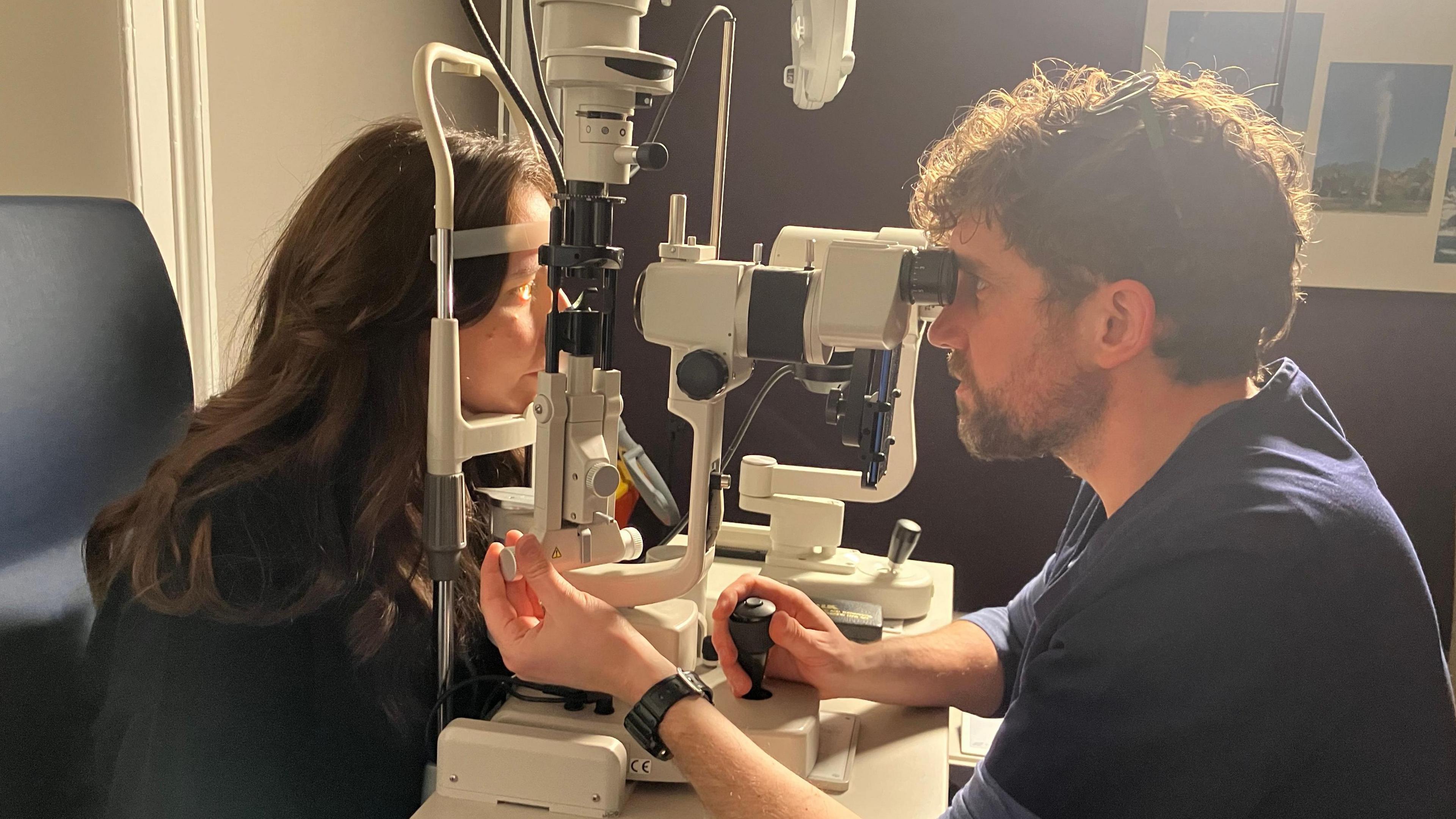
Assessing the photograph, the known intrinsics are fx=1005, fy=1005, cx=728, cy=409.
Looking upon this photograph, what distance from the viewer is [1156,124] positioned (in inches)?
40.3

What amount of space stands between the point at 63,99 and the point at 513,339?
35.1 inches

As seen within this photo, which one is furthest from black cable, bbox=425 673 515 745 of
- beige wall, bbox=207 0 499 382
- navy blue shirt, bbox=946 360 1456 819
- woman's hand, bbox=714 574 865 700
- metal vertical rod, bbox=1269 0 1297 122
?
metal vertical rod, bbox=1269 0 1297 122

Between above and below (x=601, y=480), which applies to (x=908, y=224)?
above

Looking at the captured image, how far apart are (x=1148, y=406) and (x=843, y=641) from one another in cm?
43

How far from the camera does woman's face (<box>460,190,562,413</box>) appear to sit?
120 centimetres

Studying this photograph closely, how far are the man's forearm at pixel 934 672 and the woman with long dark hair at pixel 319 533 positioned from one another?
452 millimetres

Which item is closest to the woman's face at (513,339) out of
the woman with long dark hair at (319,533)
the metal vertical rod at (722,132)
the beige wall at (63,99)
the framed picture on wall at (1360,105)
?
the woman with long dark hair at (319,533)

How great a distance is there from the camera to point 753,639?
1092 mm

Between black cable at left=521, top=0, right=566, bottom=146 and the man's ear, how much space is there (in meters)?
0.56

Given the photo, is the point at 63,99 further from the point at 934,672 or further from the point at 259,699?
the point at 934,672

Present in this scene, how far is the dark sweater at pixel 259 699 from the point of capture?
1.05 m

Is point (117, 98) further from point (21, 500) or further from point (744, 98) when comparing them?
point (744, 98)

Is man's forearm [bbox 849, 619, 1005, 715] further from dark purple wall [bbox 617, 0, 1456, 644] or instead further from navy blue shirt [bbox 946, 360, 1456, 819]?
dark purple wall [bbox 617, 0, 1456, 644]

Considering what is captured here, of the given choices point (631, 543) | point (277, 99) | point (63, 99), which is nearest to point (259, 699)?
point (631, 543)
